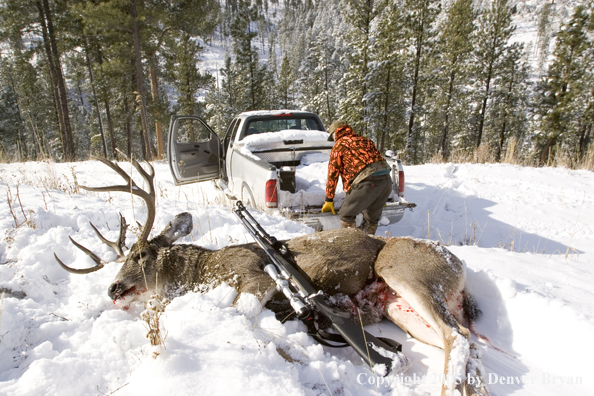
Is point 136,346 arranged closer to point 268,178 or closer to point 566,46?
point 268,178

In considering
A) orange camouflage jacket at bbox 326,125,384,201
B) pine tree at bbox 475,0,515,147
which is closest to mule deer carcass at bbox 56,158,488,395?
orange camouflage jacket at bbox 326,125,384,201

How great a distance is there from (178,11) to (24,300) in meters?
15.0

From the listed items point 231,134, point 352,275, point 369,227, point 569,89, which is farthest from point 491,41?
point 352,275

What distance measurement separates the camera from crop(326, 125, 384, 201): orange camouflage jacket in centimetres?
429

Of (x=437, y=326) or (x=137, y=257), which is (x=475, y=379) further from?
(x=137, y=257)

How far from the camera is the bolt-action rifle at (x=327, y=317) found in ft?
5.76

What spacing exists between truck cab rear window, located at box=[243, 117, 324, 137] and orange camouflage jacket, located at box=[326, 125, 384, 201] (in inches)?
112

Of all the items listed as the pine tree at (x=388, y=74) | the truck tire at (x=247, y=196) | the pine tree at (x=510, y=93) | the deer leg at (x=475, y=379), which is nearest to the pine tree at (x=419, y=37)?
the pine tree at (x=388, y=74)

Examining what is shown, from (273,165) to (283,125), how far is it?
2990 mm

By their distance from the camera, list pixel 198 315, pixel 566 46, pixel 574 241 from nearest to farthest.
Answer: pixel 198 315, pixel 574 241, pixel 566 46

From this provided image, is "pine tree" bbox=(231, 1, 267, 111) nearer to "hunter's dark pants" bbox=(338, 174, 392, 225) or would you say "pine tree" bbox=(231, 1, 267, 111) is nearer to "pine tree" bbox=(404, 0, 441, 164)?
"pine tree" bbox=(404, 0, 441, 164)

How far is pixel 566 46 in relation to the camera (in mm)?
21891

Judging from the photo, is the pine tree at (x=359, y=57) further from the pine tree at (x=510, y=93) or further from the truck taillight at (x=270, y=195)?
the truck taillight at (x=270, y=195)

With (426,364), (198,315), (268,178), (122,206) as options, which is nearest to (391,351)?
(426,364)
